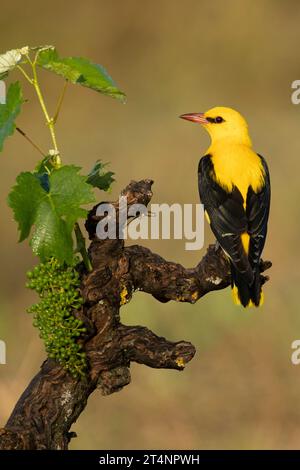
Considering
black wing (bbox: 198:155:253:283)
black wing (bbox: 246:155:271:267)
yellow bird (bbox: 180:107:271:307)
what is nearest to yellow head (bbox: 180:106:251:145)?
yellow bird (bbox: 180:107:271:307)

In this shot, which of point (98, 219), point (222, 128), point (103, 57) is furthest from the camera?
point (103, 57)

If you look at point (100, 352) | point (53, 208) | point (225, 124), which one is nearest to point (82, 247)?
point (53, 208)

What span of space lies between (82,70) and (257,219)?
133 cm

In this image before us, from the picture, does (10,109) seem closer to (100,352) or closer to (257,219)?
(100,352)

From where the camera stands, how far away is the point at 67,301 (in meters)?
3.82

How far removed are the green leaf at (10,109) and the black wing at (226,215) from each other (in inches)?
51.1

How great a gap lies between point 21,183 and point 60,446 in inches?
36.9

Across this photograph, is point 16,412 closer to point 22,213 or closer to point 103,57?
point 22,213

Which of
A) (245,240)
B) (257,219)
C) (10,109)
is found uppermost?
(257,219)

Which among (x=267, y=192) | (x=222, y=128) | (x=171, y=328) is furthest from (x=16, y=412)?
(x=171, y=328)

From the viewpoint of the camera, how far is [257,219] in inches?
191

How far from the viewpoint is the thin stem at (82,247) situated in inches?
152

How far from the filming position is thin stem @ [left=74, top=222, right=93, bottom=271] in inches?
152

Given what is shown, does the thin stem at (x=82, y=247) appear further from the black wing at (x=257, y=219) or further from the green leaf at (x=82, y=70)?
the black wing at (x=257, y=219)
